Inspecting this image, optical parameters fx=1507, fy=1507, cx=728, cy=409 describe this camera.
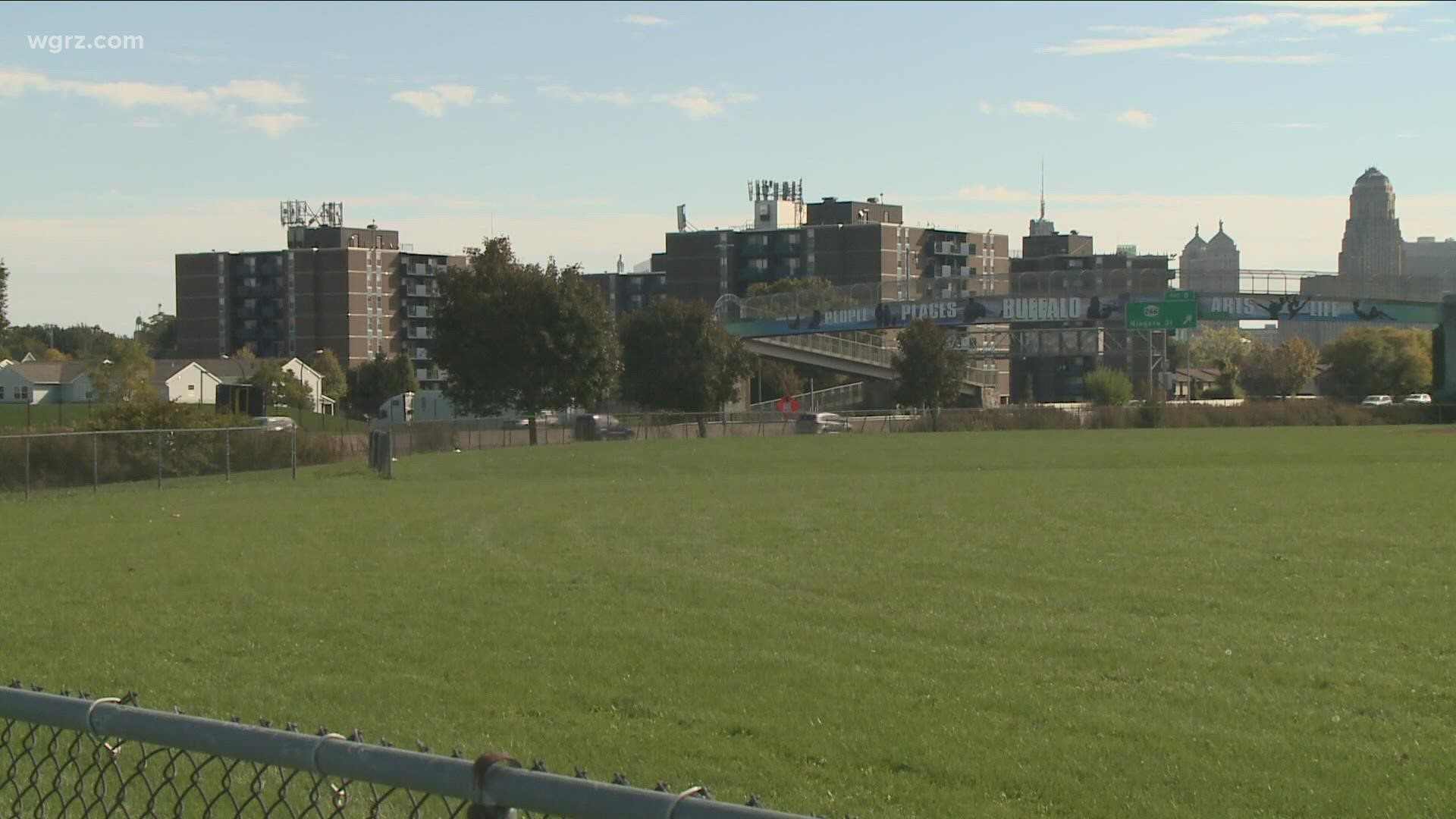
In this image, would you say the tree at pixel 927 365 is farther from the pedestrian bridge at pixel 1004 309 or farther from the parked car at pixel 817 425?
the parked car at pixel 817 425

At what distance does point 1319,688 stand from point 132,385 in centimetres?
7222

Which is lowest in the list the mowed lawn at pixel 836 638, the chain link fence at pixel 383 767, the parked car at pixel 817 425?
the parked car at pixel 817 425

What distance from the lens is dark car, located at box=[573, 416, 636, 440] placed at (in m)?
69.6

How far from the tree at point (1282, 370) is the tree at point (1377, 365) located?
12255 millimetres

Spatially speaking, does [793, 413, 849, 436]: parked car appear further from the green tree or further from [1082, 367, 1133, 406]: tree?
the green tree

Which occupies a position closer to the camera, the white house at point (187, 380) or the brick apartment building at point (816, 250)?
the white house at point (187, 380)

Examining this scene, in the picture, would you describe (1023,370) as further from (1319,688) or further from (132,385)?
(1319,688)

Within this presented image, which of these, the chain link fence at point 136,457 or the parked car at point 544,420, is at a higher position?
the chain link fence at point 136,457

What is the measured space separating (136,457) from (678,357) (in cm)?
4716

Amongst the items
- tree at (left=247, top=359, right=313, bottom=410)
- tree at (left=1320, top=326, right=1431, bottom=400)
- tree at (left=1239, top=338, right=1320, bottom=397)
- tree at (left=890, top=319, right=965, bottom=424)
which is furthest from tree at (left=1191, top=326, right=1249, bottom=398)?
tree at (left=247, top=359, right=313, bottom=410)

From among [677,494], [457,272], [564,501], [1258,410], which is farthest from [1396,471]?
[457,272]

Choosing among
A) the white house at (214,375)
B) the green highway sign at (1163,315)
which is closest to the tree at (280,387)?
the white house at (214,375)

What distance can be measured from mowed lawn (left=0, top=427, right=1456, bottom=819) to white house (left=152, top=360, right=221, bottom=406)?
94496mm

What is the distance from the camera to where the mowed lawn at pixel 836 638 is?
874cm
